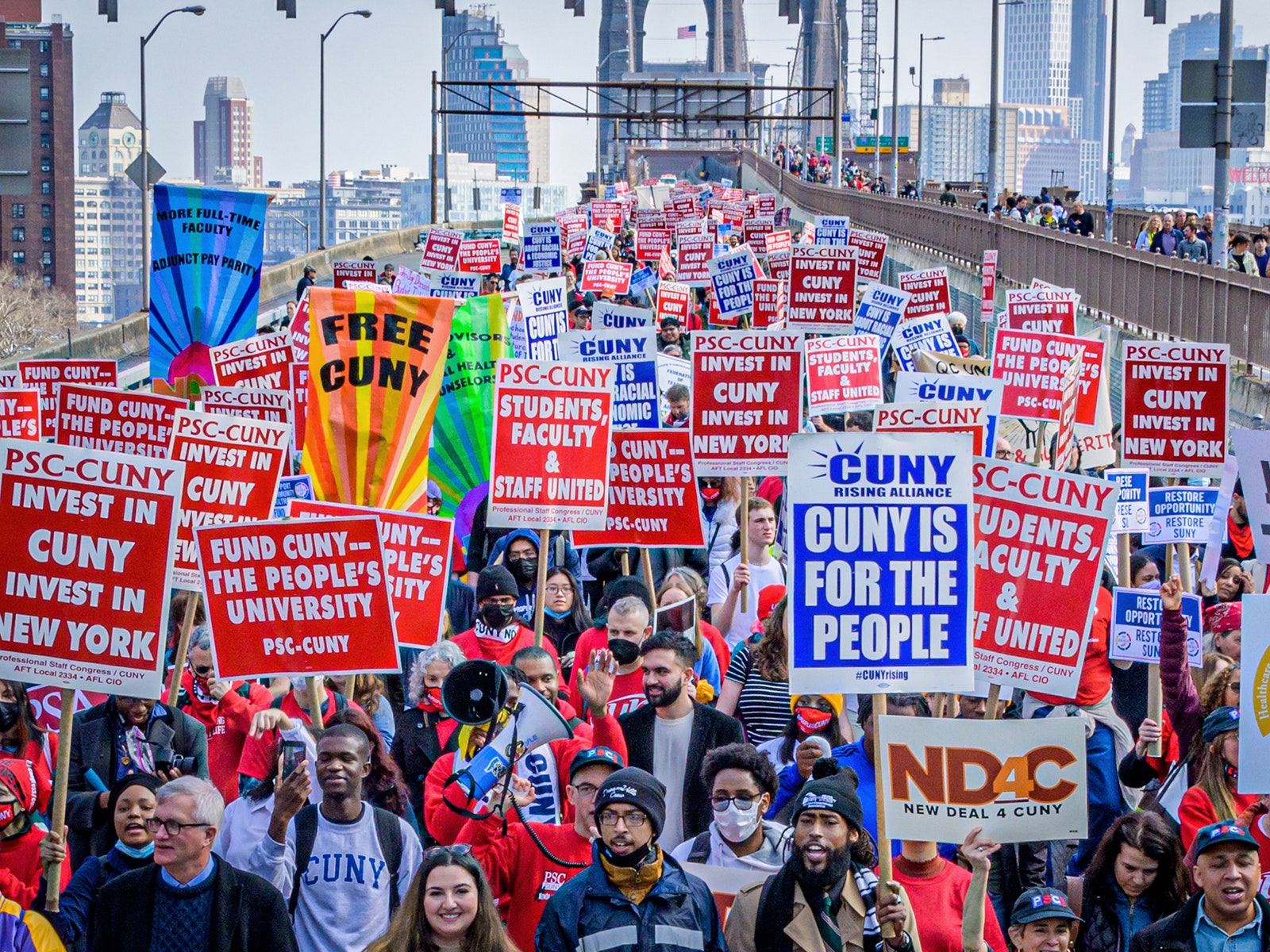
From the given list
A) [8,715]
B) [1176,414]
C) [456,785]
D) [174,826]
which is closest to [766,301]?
[1176,414]

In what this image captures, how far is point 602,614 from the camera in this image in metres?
10.2

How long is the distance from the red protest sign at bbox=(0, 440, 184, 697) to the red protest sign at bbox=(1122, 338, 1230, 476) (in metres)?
5.54

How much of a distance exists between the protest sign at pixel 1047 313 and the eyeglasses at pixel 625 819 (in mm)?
10745

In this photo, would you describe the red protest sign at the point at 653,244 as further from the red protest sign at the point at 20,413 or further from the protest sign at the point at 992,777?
the protest sign at the point at 992,777

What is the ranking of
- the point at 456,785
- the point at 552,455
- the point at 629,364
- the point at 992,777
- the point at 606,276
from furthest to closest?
the point at 606,276
the point at 629,364
the point at 552,455
the point at 456,785
the point at 992,777

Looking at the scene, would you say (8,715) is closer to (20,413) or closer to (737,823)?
(737,823)

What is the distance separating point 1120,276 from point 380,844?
21848mm

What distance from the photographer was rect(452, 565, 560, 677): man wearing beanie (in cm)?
901

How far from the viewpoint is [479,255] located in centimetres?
2695

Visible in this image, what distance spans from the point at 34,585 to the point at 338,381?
342 centimetres

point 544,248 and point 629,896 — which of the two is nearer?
point 629,896

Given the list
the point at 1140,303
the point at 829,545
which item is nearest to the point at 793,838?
the point at 829,545

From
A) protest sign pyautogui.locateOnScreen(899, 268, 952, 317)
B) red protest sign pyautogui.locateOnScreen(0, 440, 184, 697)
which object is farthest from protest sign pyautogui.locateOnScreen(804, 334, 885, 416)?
red protest sign pyautogui.locateOnScreen(0, 440, 184, 697)

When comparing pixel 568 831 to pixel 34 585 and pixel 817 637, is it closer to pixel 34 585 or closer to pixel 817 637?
pixel 817 637
